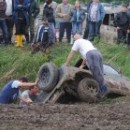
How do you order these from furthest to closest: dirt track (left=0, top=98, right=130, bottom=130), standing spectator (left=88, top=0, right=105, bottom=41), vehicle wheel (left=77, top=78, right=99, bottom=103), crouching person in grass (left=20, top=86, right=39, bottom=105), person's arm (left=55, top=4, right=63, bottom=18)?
person's arm (left=55, top=4, right=63, bottom=18)
standing spectator (left=88, top=0, right=105, bottom=41)
vehicle wheel (left=77, top=78, right=99, bottom=103)
crouching person in grass (left=20, top=86, right=39, bottom=105)
dirt track (left=0, top=98, right=130, bottom=130)

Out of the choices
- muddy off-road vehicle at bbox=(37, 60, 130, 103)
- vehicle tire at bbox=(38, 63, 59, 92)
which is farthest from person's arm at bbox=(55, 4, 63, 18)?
vehicle tire at bbox=(38, 63, 59, 92)

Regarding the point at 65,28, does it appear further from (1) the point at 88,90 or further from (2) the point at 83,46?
(1) the point at 88,90

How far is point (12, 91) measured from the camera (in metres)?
15.4

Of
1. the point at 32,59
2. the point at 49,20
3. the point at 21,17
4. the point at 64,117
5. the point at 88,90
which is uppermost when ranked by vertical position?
the point at 64,117

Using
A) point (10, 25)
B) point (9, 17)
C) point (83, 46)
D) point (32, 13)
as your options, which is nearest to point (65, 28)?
→ point (32, 13)

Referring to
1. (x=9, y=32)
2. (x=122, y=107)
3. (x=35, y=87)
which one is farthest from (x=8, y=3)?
(x=122, y=107)

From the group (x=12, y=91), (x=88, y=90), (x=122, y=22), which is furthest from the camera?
(x=122, y=22)

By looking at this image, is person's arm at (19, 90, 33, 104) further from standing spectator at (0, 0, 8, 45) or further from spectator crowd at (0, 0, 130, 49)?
standing spectator at (0, 0, 8, 45)

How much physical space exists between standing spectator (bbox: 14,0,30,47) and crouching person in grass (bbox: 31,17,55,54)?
642mm

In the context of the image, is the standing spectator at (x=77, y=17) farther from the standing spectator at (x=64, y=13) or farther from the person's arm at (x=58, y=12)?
the person's arm at (x=58, y=12)

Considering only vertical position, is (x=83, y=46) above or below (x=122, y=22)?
above

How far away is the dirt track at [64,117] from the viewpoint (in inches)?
402

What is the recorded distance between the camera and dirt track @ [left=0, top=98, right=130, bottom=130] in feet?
33.5

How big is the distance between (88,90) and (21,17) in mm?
5804
